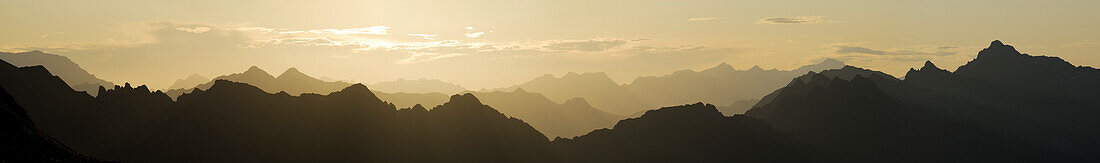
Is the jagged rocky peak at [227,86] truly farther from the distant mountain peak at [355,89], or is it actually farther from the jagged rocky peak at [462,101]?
the jagged rocky peak at [462,101]

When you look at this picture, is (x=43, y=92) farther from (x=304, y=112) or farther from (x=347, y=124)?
(x=347, y=124)

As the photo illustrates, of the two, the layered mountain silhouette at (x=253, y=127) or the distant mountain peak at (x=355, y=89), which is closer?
the layered mountain silhouette at (x=253, y=127)

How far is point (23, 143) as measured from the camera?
93.2 ft

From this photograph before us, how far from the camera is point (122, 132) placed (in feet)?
476

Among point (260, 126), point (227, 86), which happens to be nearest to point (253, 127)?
point (260, 126)

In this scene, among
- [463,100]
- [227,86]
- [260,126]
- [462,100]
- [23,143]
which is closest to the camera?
[23,143]

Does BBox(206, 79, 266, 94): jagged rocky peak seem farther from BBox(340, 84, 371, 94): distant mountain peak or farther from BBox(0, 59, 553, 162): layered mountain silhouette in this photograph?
BBox(340, 84, 371, 94): distant mountain peak

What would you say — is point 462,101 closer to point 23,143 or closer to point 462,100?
point 462,100

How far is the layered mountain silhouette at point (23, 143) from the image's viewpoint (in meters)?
26.5

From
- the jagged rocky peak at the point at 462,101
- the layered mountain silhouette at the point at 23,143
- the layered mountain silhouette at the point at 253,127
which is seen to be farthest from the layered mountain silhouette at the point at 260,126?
the layered mountain silhouette at the point at 23,143

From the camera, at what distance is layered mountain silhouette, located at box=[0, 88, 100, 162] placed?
26531 mm

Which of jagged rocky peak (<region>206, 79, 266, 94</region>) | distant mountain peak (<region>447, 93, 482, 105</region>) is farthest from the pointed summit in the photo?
jagged rocky peak (<region>206, 79, 266, 94</region>)

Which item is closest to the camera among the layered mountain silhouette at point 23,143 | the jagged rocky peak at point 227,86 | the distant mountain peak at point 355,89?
the layered mountain silhouette at point 23,143

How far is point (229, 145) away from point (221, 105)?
14.2 m
